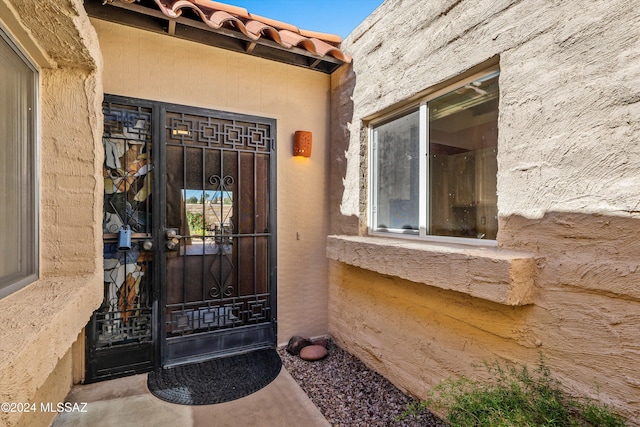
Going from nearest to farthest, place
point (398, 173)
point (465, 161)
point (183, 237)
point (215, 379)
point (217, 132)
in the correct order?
point (465, 161) → point (215, 379) → point (398, 173) → point (183, 237) → point (217, 132)

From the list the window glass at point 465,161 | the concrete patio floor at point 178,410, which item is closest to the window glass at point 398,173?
the window glass at point 465,161

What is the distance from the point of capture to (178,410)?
2.68 m

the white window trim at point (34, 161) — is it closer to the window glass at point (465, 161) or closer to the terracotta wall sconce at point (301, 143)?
the terracotta wall sconce at point (301, 143)

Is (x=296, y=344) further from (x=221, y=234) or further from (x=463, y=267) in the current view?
(x=463, y=267)

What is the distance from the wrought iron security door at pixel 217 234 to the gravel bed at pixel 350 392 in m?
0.71

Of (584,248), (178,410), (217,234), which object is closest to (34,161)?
(217,234)

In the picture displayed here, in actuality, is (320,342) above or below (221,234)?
below

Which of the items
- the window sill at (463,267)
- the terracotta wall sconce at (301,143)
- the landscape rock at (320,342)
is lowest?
the landscape rock at (320,342)

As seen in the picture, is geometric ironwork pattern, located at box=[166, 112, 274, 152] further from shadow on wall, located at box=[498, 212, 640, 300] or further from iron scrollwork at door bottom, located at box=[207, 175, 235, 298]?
shadow on wall, located at box=[498, 212, 640, 300]

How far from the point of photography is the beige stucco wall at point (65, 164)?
1.89 metres

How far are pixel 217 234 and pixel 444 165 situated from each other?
250cm

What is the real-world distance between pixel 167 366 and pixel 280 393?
1.31 metres

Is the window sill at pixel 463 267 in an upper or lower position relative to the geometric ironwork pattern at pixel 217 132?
lower

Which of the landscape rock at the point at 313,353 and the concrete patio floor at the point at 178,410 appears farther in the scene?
the landscape rock at the point at 313,353
